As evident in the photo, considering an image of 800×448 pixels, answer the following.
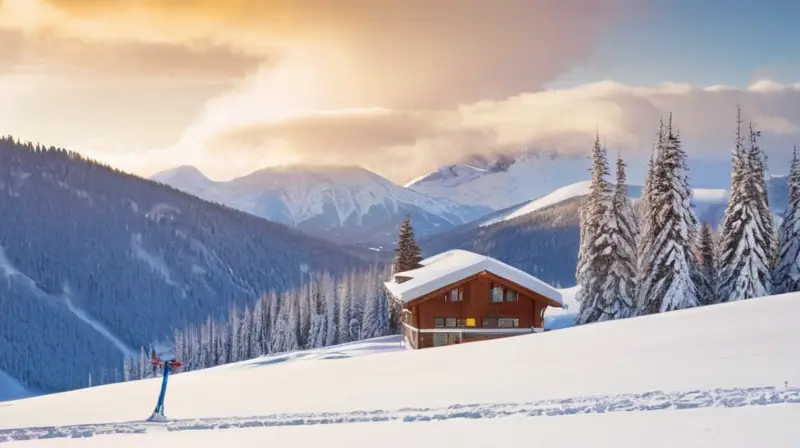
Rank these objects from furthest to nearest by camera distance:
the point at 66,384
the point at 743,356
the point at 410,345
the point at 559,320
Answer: the point at 66,384, the point at 559,320, the point at 410,345, the point at 743,356

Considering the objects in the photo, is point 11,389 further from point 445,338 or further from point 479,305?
point 479,305

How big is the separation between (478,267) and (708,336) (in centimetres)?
2353

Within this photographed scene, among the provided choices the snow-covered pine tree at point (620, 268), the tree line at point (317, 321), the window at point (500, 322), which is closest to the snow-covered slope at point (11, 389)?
the tree line at point (317, 321)

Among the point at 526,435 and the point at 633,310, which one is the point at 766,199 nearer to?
the point at 633,310

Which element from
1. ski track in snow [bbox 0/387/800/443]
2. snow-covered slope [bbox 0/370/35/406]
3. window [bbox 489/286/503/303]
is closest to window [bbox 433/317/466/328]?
window [bbox 489/286/503/303]

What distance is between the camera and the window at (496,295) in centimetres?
4734

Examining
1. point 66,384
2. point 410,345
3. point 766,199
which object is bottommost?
point 66,384

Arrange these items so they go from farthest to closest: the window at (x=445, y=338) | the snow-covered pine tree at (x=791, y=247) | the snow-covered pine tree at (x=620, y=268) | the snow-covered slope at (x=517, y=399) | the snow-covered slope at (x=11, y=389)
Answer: the snow-covered slope at (x=11, y=389)
the snow-covered pine tree at (x=620, y=268)
the window at (x=445, y=338)
the snow-covered pine tree at (x=791, y=247)
the snow-covered slope at (x=517, y=399)

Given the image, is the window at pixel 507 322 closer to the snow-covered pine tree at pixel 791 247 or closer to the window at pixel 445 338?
the window at pixel 445 338

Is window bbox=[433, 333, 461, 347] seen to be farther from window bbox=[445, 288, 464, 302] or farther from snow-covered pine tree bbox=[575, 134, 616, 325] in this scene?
snow-covered pine tree bbox=[575, 134, 616, 325]

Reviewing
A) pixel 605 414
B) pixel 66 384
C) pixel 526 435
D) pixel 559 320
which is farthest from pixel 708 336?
pixel 66 384

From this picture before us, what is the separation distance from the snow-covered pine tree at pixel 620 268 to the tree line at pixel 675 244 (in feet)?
0.21

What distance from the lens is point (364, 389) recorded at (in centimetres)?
2186

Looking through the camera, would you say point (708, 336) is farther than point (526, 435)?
Yes
